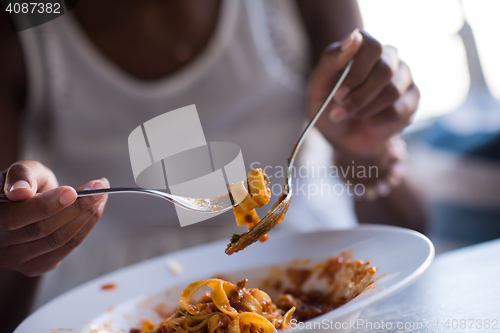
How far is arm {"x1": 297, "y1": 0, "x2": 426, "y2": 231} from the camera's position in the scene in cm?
88

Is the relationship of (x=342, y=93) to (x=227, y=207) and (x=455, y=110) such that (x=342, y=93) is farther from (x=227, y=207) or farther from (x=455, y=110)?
(x=455, y=110)

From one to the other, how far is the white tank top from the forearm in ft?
0.67

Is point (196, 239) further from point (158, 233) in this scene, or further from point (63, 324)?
point (63, 324)

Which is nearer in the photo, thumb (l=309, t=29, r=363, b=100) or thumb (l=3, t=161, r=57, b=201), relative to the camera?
thumb (l=3, t=161, r=57, b=201)

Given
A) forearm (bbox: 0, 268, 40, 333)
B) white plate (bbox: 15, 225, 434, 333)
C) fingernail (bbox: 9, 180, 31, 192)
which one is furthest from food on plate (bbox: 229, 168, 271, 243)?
forearm (bbox: 0, 268, 40, 333)

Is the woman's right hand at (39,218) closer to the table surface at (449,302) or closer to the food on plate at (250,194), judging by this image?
the food on plate at (250,194)

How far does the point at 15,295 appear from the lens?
1.06 metres

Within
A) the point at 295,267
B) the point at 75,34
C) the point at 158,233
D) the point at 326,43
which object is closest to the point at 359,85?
the point at 295,267

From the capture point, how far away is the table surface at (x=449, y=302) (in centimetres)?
65

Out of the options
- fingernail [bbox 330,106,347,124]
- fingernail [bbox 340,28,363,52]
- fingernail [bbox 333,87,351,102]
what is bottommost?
fingernail [bbox 330,106,347,124]

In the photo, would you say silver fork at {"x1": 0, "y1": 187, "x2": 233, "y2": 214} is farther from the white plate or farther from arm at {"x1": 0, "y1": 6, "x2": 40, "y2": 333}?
arm at {"x1": 0, "y1": 6, "x2": 40, "y2": 333}

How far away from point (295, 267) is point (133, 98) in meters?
0.90

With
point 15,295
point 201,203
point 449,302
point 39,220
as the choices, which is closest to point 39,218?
point 39,220

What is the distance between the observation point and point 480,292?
753mm
